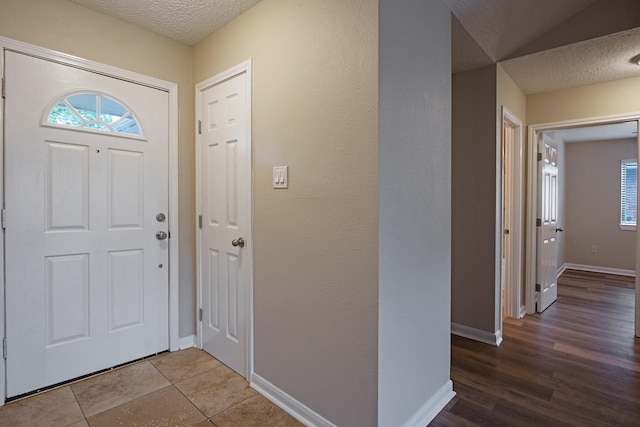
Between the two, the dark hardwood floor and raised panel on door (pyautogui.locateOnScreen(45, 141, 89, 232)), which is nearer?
the dark hardwood floor

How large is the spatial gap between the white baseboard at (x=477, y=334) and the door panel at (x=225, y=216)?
76.6 inches

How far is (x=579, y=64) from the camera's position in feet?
9.04

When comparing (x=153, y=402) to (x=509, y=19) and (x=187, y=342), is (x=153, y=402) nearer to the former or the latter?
(x=187, y=342)

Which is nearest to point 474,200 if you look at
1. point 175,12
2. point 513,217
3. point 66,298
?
point 513,217

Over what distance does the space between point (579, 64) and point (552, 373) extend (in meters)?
2.52

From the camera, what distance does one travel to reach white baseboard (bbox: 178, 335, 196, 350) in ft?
8.47

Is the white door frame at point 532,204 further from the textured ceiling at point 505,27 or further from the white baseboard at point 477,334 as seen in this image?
the white baseboard at point 477,334

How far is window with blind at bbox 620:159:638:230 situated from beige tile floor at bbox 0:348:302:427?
21.2ft

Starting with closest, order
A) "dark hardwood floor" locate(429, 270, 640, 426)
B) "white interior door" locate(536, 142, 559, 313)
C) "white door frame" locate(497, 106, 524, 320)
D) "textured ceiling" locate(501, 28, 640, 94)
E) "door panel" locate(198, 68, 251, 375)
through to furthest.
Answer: "dark hardwood floor" locate(429, 270, 640, 426)
"door panel" locate(198, 68, 251, 375)
"textured ceiling" locate(501, 28, 640, 94)
"white door frame" locate(497, 106, 524, 320)
"white interior door" locate(536, 142, 559, 313)

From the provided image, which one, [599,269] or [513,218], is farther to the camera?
[599,269]

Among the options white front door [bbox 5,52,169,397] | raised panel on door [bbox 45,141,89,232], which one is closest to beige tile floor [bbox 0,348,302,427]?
white front door [bbox 5,52,169,397]

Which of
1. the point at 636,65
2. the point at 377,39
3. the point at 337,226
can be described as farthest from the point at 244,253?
the point at 636,65

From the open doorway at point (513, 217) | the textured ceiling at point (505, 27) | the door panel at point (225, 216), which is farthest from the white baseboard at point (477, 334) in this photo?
the textured ceiling at point (505, 27)

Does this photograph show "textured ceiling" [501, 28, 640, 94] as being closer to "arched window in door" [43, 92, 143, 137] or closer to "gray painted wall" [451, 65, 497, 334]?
"gray painted wall" [451, 65, 497, 334]
